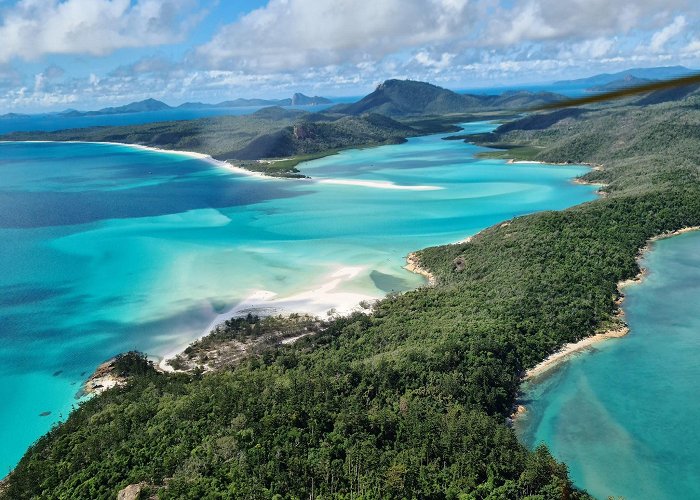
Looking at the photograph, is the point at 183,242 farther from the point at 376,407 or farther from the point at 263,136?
the point at 263,136

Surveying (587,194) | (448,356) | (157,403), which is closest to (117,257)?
(157,403)

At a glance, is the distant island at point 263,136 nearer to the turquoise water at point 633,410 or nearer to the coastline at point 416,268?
the coastline at point 416,268

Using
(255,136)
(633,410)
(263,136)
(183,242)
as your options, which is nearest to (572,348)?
(633,410)

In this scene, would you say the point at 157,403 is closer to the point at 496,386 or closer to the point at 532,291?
the point at 496,386

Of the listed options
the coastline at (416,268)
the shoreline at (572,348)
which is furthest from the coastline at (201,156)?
the shoreline at (572,348)

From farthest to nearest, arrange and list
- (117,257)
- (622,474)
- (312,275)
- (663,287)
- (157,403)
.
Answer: (117,257), (312,275), (663,287), (157,403), (622,474)

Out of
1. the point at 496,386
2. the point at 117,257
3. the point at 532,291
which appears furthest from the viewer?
the point at 117,257

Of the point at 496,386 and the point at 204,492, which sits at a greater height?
the point at 204,492
